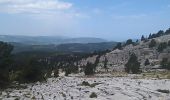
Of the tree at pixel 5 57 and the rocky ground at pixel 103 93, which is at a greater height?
the tree at pixel 5 57

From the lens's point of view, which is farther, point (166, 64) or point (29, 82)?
point (166, 64)

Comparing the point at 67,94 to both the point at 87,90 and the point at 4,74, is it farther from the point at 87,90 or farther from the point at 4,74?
the point at 4,74

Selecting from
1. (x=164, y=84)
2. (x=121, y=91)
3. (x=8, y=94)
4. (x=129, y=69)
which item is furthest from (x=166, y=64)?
(x=8, y=94)

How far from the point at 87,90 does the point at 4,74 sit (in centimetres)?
2473

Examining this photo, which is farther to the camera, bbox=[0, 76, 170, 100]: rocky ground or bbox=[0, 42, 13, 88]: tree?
bbox=[0, 42, 13, 88]: tree

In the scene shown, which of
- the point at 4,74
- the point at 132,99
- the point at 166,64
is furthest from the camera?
the point at 166,64

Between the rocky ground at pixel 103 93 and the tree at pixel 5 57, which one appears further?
the tree at pixel 5 57

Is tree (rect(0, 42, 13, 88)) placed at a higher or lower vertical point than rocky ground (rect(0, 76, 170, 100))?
higher

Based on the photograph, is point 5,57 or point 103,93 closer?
point 103,93

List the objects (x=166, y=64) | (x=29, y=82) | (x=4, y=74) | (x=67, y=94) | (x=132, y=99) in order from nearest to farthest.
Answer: (x=132, y=99)
(x=67, y=94)
(x=4, y=74)
(x=29, y=82)
(x=166, y=64)

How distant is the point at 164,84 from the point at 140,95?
20077 millimetres

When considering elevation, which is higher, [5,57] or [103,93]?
[5,57]

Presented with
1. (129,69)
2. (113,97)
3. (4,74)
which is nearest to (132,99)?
(113,97)

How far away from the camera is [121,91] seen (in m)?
82.1
